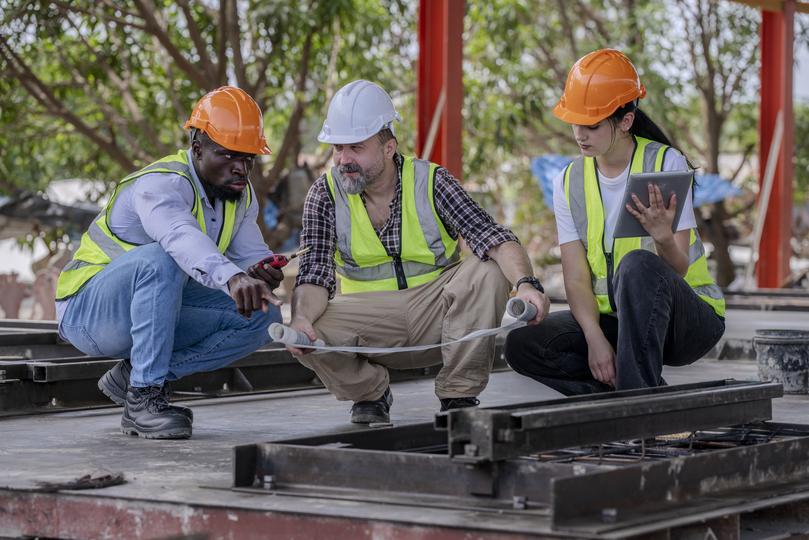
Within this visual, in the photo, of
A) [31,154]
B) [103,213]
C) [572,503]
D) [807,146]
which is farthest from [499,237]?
[807,146]

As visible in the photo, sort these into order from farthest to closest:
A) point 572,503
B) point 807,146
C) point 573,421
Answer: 1. point 807,146
2. point 573,421
3. point 572,503

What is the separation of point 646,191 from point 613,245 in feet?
1.50

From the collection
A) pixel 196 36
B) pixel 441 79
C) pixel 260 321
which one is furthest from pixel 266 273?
pixel 196 36

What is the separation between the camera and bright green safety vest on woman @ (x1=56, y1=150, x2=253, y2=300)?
4.97 metres

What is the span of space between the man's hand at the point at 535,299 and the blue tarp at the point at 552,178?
1207 cm

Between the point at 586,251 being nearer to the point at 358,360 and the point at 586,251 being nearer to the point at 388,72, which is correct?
the point at 358,360

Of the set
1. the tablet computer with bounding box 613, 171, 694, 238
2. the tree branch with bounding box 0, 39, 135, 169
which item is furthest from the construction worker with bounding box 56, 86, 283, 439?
the tree branch with bounding box 0, 39, 135, 169

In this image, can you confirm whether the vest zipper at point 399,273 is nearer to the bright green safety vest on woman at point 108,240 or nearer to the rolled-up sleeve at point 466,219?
the rolled-up sleeve at point 466,219

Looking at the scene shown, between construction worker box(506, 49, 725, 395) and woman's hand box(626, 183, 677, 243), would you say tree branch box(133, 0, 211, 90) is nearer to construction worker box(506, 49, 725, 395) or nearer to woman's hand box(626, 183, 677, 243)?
construction worker box(506, 49, 725, 395)

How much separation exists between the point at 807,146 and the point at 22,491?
20562mm

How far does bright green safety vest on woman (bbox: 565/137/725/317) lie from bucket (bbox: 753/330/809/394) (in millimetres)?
1555

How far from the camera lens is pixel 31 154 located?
52.9 feet

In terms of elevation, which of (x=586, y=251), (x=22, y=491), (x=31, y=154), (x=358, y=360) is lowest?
(x=22, y=491)

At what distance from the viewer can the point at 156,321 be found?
15.6ft
